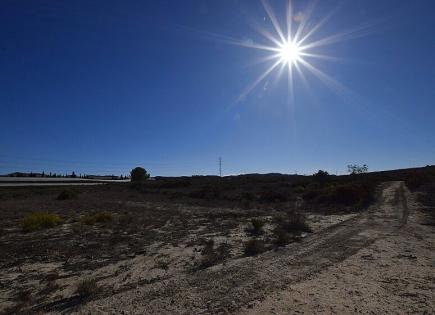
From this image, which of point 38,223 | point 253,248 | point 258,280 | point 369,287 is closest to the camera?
point 369,287

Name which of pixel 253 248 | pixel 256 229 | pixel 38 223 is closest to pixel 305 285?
pixel 253 248

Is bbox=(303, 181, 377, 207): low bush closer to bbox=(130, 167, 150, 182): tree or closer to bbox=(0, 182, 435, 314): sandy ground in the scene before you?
bbox=(0, 182, 435, 314): sandy ground

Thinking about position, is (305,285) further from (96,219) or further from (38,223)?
(96,219)

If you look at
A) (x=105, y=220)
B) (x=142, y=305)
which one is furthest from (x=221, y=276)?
(x=105, y=220)

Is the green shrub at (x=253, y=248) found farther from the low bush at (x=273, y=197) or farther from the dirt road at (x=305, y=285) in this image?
the low bush at (x=273, y=197)

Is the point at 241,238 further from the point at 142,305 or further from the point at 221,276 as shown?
the point at 142,305

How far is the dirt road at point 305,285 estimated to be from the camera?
7.92 m

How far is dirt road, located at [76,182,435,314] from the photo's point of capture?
312 inches

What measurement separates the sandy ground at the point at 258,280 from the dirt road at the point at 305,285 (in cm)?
2

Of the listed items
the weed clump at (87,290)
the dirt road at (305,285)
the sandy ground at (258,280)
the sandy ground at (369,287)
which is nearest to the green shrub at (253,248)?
the sandy ground at (258,280)

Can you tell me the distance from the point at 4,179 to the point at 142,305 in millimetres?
86118

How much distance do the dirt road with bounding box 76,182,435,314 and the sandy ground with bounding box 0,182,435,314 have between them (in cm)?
2

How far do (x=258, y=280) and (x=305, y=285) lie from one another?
1.20m

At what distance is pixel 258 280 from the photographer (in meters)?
9.80
